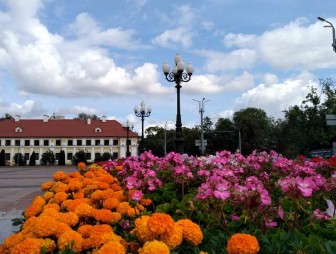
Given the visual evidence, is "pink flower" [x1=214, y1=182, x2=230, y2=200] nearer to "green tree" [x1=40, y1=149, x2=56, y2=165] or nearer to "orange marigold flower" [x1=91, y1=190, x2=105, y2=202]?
"orange marigold flower" [x1=91, y1=190, x2=105, y2=202]

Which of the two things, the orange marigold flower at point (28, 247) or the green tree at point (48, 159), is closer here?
the orange marigold flower at point (28, 247)

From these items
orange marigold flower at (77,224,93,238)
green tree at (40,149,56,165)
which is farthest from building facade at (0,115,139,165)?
orange marigold flower at (77,224,93,238)

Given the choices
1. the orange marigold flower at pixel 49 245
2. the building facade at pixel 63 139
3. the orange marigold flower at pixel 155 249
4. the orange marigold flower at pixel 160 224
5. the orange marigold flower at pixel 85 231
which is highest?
the building facade at pixel 63 139

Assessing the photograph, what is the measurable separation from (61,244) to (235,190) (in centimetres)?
93

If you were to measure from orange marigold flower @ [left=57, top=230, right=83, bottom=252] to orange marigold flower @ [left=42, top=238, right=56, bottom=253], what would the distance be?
1.2 inches

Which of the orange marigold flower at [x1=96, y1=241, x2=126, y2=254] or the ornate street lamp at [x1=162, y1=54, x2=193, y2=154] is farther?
the ornate street lamp at [x1=162, y1=54, x2=193, y2=154]

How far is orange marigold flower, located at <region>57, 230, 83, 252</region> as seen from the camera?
1937 mm

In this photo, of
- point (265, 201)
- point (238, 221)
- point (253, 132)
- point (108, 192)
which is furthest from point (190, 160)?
point (253, 132)

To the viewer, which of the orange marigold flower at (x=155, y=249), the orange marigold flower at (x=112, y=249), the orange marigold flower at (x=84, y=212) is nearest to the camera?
the orange marigold flower at (x=155, y=249)

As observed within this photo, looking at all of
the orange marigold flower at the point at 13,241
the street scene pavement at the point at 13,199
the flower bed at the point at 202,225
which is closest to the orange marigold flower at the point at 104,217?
the flower bed at the point at 202,225

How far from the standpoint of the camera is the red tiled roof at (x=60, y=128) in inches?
3108

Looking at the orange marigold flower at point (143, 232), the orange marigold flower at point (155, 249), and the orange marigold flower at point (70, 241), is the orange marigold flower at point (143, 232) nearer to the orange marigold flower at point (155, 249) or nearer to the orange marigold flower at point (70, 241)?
the orange marigold flower at point (155, 249)

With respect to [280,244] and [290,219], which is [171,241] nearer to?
[280,244]

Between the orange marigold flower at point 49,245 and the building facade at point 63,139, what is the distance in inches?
2995
